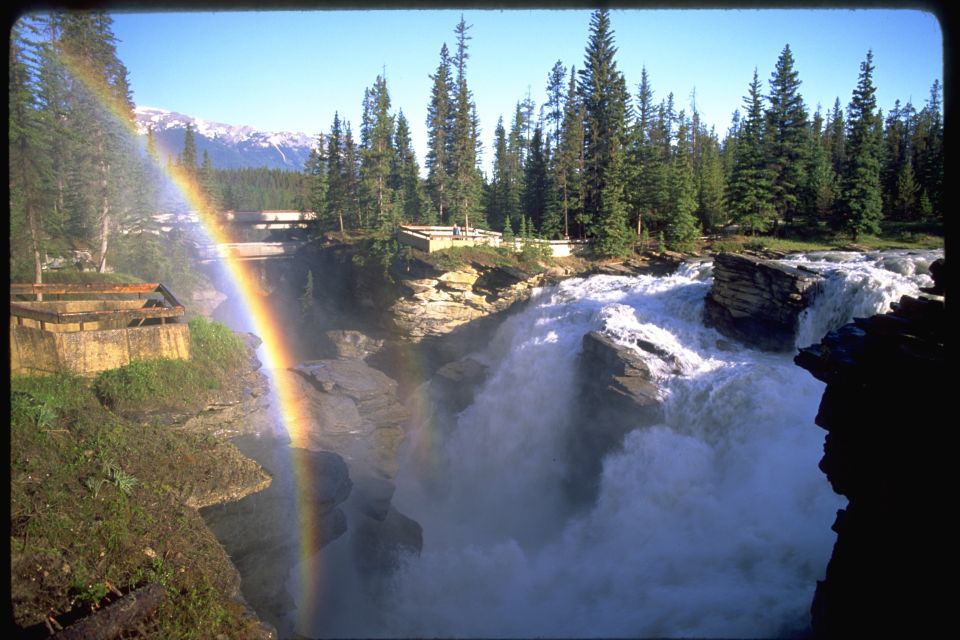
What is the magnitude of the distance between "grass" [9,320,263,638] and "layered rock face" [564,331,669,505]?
1062 centimetres

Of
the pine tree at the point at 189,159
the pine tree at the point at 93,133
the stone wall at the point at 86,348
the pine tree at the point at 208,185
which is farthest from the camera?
the pine tree at the point at 189,159

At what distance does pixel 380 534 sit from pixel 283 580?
3.67 metres

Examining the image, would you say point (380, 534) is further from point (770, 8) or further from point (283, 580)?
point (770, 8)

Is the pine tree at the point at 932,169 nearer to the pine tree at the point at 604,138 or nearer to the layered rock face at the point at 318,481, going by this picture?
the pine tree at the point at 604,138

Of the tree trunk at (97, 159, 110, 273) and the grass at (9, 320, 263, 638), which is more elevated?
the tree trunk at (97, 159, 110, 273)

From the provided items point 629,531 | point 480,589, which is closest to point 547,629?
point 480,589

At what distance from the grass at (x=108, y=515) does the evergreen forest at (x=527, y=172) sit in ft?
39.8

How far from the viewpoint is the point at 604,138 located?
36750 mm

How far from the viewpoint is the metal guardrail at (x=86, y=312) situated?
41.6 feet

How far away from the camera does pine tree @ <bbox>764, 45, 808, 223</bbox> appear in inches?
1293

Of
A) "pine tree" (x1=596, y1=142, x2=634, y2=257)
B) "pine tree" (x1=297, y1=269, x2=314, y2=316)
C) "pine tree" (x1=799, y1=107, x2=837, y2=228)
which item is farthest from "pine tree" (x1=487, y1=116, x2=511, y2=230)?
"pine tree" (x1=799, y1=107, x2=837, y2=228)

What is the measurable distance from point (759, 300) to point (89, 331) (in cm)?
2070

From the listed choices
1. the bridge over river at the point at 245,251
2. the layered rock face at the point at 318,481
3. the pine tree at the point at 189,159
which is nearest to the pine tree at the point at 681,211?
the layered rock face at the point at 318,481

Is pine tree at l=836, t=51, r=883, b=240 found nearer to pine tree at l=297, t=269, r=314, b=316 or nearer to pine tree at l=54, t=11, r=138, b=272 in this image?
pine tree at l=297, t=269, r=314, b=316
